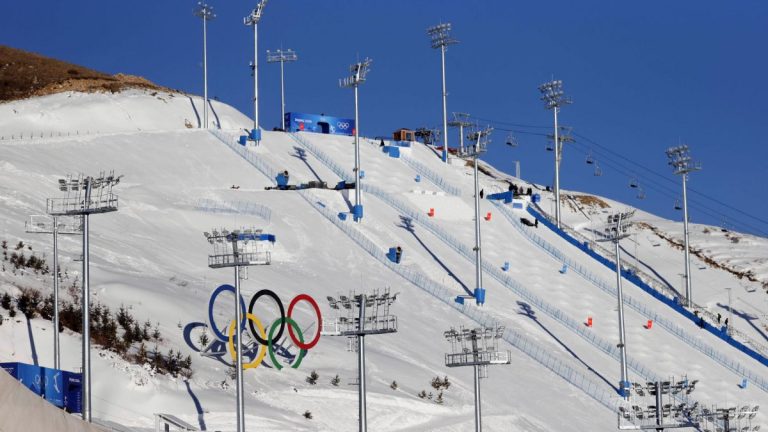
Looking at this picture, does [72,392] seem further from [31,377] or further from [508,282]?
[508,282]

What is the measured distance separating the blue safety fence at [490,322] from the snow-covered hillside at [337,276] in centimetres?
14

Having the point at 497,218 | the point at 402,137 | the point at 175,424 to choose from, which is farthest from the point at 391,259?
the point at 402,137

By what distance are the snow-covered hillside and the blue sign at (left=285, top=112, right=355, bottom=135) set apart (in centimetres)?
421

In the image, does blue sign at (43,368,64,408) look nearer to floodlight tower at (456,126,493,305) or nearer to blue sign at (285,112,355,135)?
floodlight tower at (456,126,493,305)

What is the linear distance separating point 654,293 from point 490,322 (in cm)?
1802

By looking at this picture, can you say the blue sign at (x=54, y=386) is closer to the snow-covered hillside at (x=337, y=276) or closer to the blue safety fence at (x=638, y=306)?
the snow-covered hillside at (x=337, y=276)

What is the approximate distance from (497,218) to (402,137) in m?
27.3

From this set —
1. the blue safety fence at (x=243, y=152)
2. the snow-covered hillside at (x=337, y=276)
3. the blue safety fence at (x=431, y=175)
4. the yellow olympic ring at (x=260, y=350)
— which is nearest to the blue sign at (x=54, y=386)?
the snow-covered hillside at (x=337, y=276)

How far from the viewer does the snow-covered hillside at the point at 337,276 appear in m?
53.2

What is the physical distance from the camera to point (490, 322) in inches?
2736

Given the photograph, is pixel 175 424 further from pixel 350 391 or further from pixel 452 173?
pixel 452 173

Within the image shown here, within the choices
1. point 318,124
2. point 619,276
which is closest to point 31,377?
point 619,276

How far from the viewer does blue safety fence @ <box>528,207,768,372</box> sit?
79125mm

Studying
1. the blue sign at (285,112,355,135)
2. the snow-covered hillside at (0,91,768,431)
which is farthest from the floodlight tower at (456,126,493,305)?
the blue sign at (285,112,355,135)
